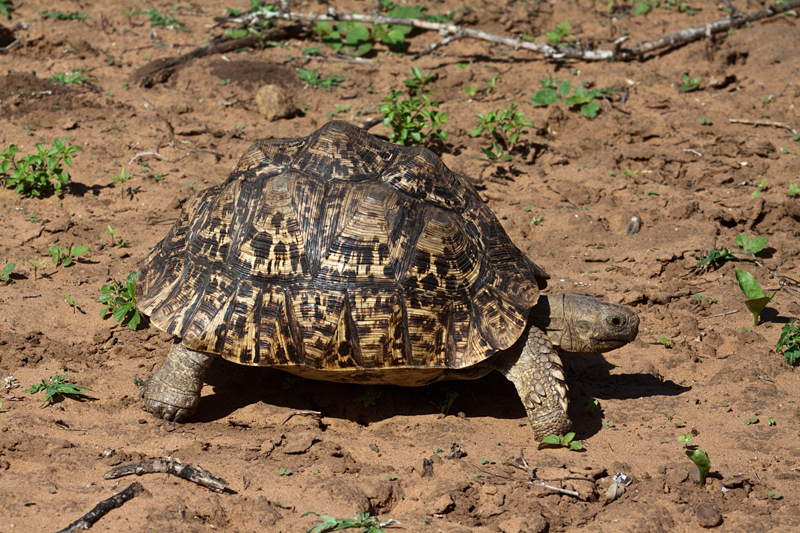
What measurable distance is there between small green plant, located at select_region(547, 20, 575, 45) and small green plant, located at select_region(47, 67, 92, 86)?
19.7 feet

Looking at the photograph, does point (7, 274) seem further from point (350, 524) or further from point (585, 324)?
point (585, 324)

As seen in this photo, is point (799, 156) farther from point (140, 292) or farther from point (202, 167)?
point (140, 292)

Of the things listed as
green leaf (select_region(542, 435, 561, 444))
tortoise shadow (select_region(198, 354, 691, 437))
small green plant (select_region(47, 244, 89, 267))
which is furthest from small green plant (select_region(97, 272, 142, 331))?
green leaf (select_region(542, 435, 561, 444))

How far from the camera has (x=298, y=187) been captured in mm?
4414

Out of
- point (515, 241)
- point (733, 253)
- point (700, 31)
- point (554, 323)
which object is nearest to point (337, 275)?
point (554, 323)

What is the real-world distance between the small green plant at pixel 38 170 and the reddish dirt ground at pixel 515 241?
0.13 metres

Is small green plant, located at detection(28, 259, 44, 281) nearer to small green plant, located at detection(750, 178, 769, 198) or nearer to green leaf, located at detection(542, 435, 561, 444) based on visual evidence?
green leaf, located at detection(542, 435, 561, 444)

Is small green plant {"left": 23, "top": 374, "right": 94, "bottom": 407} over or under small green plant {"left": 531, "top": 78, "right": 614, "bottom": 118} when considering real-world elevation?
under

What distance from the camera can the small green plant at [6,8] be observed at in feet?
32.0

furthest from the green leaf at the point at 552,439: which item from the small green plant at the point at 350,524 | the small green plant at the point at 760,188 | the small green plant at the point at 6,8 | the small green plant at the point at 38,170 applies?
the small green plant at the point at 6,8

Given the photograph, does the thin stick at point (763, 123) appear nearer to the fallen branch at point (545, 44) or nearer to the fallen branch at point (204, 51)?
the fallen branch at point (545, 44)

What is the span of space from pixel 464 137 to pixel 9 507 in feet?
19.8

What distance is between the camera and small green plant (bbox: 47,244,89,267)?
576cm

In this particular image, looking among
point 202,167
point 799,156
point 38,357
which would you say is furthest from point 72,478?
point 799,156
